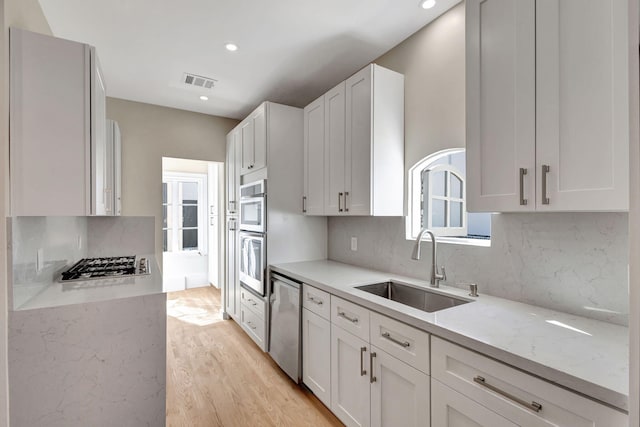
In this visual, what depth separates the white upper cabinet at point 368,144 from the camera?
2.14 metres

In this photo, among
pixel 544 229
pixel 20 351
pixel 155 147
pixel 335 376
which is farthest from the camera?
pixel 155 147

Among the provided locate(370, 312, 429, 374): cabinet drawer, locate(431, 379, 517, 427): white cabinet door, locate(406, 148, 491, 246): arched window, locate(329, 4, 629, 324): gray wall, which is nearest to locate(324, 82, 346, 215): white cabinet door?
locate(329, 4, 629, 324): gray wall

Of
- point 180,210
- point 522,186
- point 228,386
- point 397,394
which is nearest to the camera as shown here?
point 522,186

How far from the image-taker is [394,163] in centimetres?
225

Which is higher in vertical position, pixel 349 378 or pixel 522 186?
pixel 522 186

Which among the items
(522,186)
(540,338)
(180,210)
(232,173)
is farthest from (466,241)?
(180,210)

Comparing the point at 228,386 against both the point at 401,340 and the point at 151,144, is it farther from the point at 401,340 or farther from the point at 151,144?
the point at 151,144

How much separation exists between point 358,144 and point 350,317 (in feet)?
3.98

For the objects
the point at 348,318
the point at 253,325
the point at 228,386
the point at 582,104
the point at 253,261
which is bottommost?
the point at 228,386

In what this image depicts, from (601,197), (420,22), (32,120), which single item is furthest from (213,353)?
(420,22)

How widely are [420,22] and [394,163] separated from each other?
99cm

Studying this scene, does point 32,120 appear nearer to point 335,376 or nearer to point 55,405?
point 55,405

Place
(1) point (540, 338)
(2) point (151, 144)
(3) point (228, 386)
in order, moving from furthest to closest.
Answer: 1. (2) point (151, 144)
2. (3) point (228, 386)
3. (1) point (540, 338)

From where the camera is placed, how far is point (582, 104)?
1070 mm
